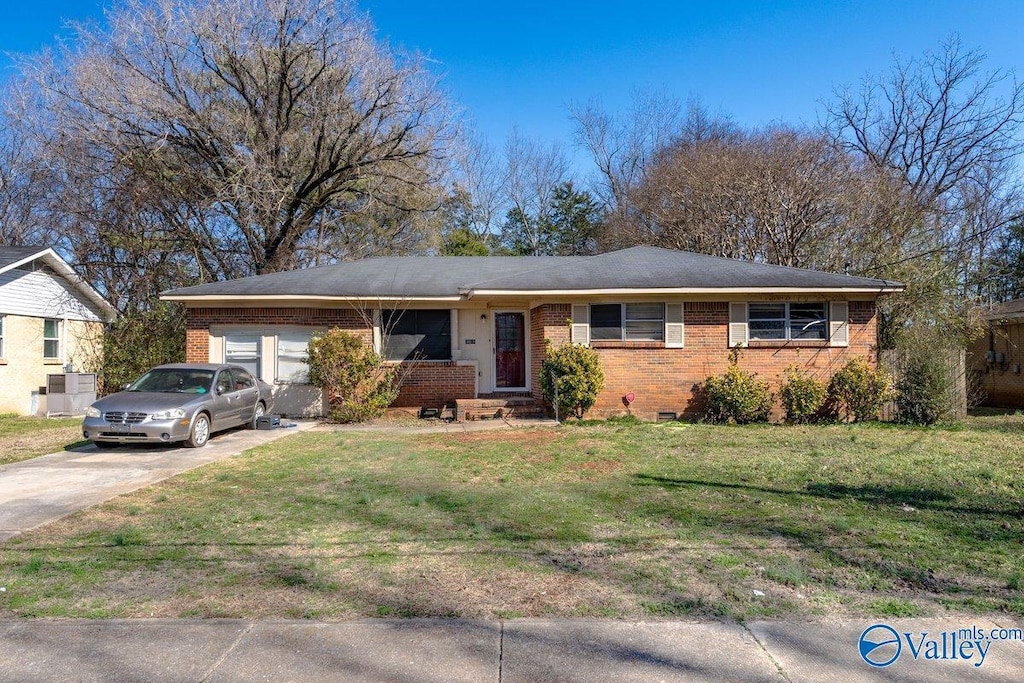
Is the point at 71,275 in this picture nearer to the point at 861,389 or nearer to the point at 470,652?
the point at 470,652

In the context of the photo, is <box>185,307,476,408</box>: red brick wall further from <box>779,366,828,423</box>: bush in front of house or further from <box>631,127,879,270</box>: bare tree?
<box>631,127,879,270</box>: bare tree

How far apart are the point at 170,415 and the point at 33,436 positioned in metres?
4.44

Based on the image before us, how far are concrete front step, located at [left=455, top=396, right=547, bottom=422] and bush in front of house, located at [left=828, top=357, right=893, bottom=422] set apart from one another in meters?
6.04

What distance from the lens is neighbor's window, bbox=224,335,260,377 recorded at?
1523 centimetres

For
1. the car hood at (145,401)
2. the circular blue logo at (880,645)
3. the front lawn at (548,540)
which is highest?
Result: the car hood at (145,401)

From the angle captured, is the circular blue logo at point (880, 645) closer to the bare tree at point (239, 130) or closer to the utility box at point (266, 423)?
the utility box at point (266, 423)

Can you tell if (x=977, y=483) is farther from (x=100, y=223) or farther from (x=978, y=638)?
(x=100, y=223)

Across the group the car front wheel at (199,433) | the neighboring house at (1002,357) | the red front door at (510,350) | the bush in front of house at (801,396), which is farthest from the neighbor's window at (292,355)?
the neighboring house at (1002,357)

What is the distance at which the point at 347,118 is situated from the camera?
22391 mm

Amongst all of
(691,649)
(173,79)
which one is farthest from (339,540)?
(173,79)

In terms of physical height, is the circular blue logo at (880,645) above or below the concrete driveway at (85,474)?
below

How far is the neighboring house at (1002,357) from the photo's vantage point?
725 inches

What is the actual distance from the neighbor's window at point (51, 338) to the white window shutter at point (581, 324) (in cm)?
1518

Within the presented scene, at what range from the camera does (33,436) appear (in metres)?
12.8
